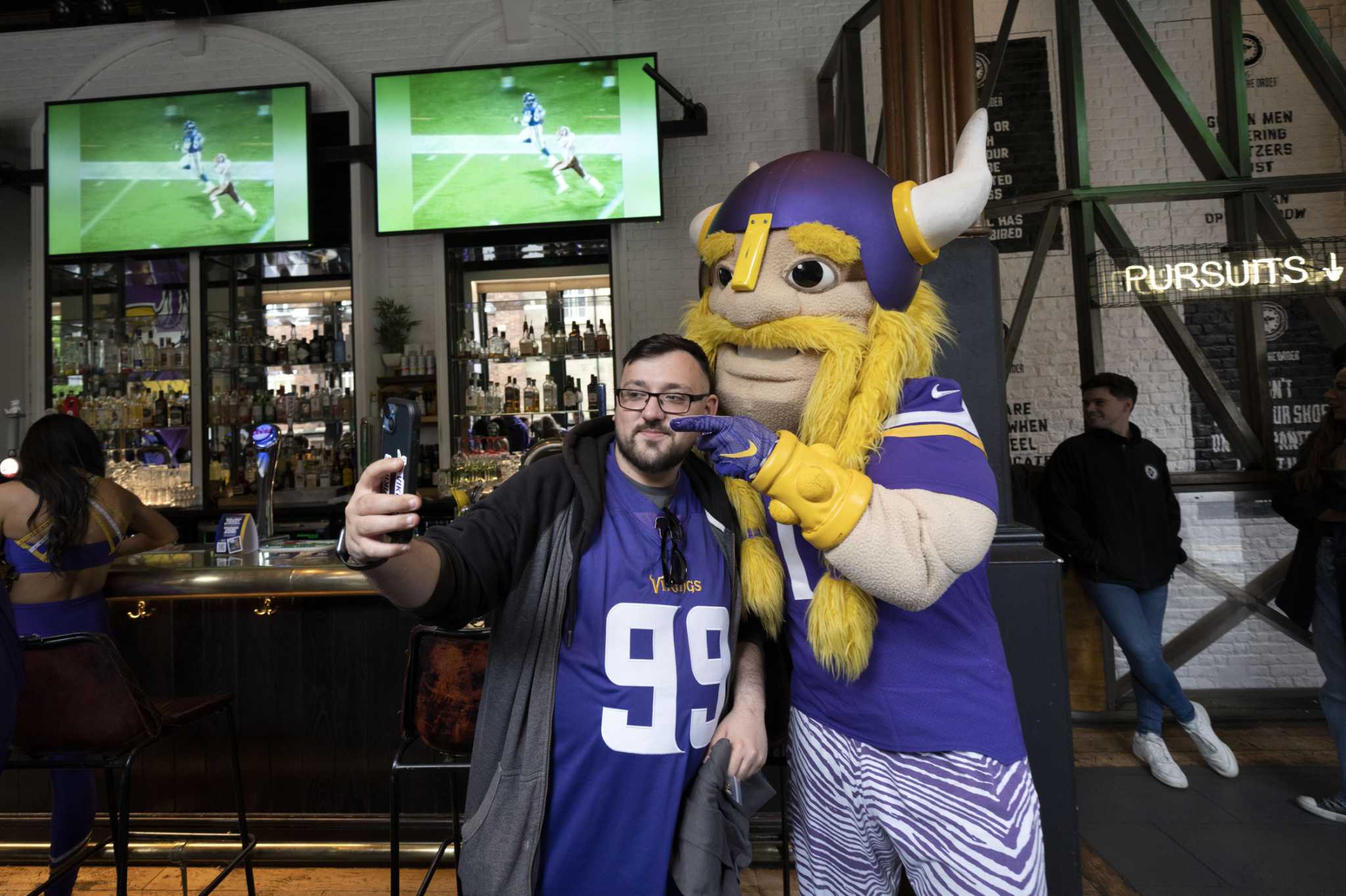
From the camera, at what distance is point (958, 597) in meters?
1.24

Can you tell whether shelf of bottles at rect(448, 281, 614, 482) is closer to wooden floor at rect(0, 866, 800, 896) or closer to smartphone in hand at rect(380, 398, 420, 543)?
wooden floor at rect(0, 866, 800, 896)

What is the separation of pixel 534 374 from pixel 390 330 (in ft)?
3.37

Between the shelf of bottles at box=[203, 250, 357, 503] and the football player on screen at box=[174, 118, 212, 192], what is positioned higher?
the football player on screen at box=[174, 118, 212, 192]

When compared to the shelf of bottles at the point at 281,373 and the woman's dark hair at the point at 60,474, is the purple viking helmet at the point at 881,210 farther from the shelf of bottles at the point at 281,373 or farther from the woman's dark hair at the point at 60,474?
the shelf of bottles at the point at 281,373

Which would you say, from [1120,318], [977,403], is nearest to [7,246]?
[977,403]

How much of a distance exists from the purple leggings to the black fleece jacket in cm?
340

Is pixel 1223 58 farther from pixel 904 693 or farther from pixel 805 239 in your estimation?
pixel 904 693

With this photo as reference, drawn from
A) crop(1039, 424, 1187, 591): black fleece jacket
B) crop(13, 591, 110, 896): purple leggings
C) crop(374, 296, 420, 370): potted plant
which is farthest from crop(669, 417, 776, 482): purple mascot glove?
crop(374, 296, 420, 370): potted plant

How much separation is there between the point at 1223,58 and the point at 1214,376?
5.62 feet

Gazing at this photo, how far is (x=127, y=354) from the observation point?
17.5 feet

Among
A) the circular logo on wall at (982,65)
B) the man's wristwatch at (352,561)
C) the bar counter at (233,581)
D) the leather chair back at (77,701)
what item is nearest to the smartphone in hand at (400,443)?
the man's wristwatch at (352,561)

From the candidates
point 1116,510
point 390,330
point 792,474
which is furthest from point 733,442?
point 390,330

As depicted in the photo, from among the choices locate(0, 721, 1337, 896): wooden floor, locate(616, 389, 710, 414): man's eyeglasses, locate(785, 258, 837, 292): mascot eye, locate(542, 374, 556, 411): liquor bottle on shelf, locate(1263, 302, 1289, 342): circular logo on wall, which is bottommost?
locate(0, 721, 1337, 896): wooden floor

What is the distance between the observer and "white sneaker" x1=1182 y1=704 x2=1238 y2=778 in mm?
3080
